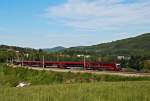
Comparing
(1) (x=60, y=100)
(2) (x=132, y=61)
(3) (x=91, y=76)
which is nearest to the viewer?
(1) (x=60, y=100)

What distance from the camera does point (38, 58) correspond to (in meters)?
95.4

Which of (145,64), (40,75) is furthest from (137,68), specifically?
(40,75)

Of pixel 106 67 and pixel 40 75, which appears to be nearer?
pixel 40 75

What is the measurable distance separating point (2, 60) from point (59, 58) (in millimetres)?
26776

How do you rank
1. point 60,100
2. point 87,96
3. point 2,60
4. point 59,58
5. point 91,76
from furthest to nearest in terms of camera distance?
point 2,60 < point 59,58 < point 91,76 < point 87,96 < point 60,100

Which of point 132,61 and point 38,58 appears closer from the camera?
point 132,61

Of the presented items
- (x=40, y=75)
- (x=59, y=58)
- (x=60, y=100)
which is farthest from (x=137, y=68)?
(x=60, y=100)

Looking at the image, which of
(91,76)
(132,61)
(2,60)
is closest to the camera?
(91,76)

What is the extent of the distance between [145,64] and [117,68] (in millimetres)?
4331

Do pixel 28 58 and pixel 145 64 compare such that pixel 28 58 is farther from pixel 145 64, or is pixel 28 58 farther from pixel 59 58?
pixel 145 64

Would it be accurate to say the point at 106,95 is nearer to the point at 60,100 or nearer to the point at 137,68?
the point at 60,100

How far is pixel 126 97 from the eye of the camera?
14.5 metres

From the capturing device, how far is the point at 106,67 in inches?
2426

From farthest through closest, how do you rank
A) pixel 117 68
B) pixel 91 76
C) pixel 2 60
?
pixel 2 60 → pixel 117 68 → pixel 91 76
